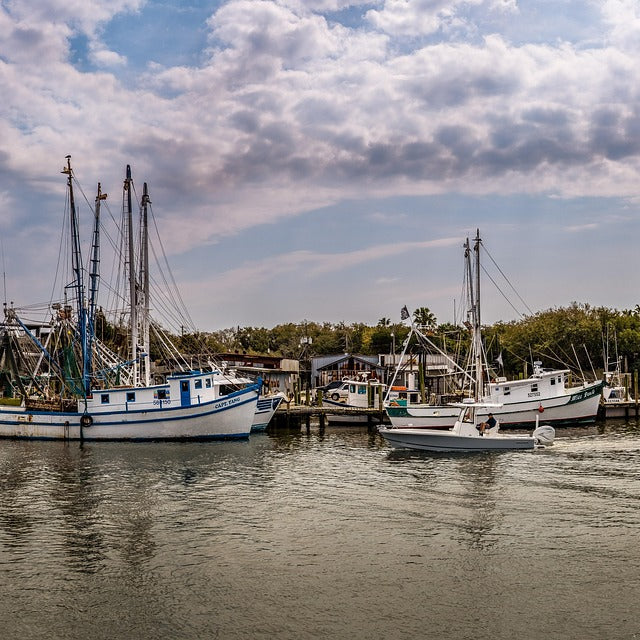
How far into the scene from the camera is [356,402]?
65375 mm

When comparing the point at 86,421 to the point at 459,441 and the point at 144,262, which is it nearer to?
the point at 144,262

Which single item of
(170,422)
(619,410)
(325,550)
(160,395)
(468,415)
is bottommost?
(325,550)

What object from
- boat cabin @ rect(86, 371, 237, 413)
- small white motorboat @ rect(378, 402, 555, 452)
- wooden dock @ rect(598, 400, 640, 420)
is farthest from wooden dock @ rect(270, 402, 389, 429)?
wooden dock @ rect(598, 400, 640, 420)

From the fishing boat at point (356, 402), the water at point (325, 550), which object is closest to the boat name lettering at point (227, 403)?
the water at point (325, 550)

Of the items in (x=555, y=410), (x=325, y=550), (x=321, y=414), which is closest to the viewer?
(x=325, y=550)

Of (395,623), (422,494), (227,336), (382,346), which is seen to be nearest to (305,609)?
(395,623)

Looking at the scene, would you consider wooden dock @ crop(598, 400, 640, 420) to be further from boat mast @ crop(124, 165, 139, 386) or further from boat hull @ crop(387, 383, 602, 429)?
boat mast @ crop(124, 165, 139, 386)

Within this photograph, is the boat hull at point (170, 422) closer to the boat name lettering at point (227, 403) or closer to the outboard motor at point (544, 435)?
the boat name lettering at point (227, 403)

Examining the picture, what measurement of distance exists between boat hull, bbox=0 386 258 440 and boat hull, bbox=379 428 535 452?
1259cm

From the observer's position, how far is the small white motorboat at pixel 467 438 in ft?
133

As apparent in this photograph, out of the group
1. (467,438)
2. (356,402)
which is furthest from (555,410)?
(467,438)

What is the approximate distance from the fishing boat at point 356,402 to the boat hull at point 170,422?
448 inches

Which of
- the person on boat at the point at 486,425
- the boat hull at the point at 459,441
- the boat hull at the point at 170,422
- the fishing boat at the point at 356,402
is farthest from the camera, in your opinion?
the fishing boat at the point at 356,402

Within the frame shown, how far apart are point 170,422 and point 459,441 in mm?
20251
